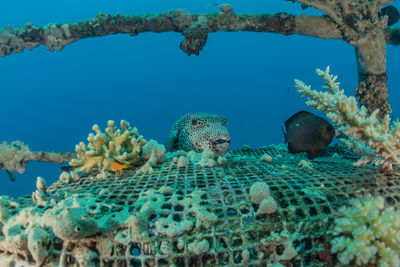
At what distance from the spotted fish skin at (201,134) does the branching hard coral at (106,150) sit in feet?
3.93

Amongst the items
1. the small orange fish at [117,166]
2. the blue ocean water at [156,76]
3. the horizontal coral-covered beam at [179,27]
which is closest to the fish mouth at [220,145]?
the small orange fish at [117,166]

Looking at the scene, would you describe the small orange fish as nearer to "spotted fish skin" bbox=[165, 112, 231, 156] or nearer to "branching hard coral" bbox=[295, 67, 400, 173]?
"spotted fish skin" bbox=[165, 112, 231, 156]

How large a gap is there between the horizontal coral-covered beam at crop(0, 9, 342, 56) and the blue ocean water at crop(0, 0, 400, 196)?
54.9 meters

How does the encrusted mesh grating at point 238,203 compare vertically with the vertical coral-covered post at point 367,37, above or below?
below

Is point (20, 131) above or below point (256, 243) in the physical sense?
above

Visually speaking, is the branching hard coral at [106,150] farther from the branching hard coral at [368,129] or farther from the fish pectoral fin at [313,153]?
the fish pectoral fin at [313,153]

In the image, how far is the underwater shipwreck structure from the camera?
157 cm

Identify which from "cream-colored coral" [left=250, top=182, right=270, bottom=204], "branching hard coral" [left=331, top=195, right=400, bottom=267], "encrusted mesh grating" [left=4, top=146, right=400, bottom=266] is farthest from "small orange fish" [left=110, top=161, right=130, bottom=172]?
"branching hard coral" [left=331, top=195, right=400, bottom=267]

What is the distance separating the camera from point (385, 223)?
163 centimetres

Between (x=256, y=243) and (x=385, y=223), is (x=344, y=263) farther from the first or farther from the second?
(x=256, y=243)

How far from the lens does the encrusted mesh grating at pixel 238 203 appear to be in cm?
158

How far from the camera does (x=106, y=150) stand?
293 cm

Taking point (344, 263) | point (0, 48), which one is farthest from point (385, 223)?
point (0, 48)

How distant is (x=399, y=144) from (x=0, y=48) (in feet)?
21.9
